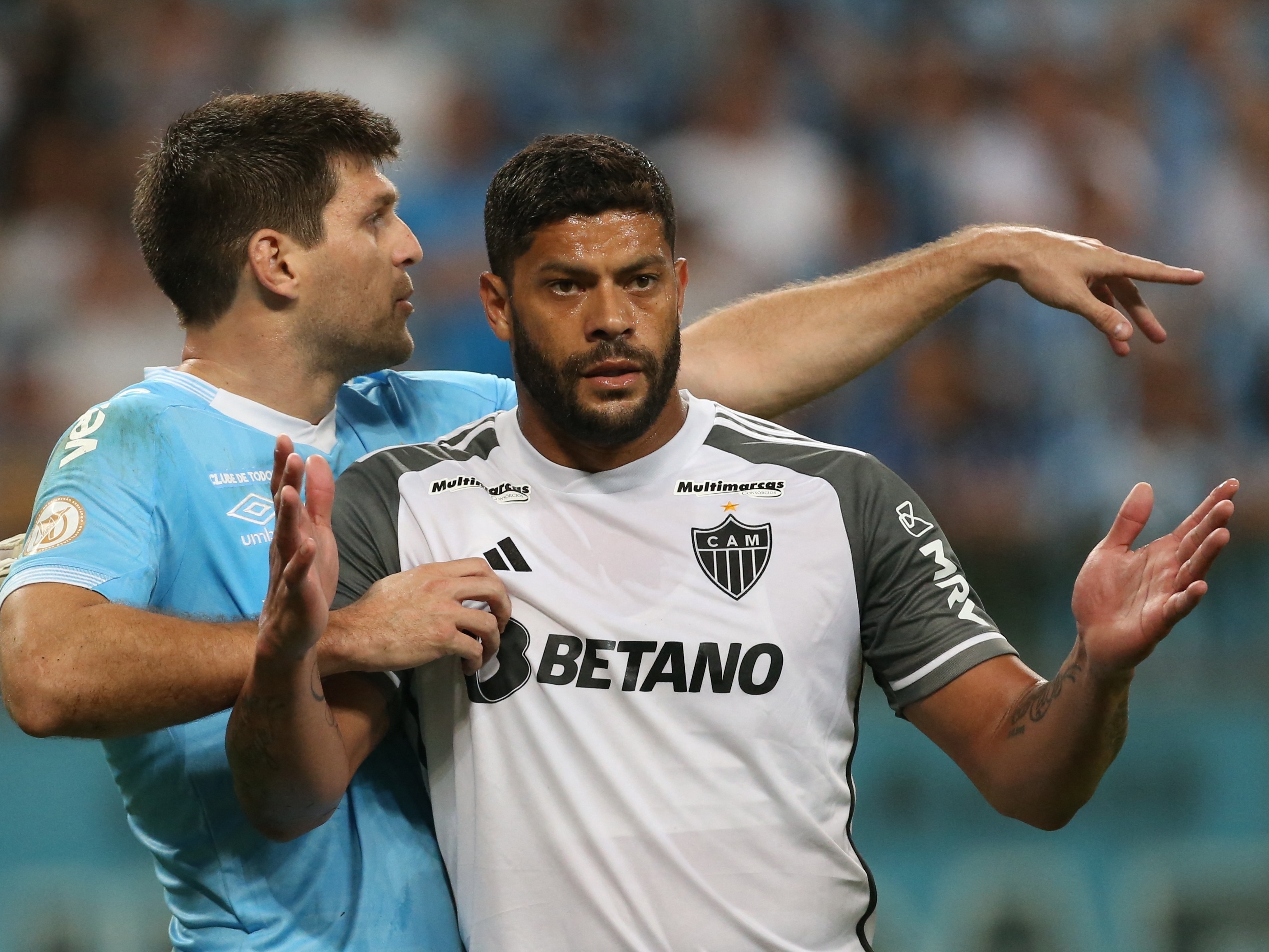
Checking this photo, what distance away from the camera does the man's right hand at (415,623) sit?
2.79 meters

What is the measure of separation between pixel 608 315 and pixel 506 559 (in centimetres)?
52

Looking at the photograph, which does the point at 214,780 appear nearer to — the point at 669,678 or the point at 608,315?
the point at 669,678

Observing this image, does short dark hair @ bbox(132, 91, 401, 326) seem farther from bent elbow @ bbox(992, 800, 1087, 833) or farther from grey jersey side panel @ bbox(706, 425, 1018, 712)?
bent elbow @ bbox(992, 800, 1087, 833)

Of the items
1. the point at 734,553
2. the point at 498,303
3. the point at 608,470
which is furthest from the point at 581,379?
the point at 734,553

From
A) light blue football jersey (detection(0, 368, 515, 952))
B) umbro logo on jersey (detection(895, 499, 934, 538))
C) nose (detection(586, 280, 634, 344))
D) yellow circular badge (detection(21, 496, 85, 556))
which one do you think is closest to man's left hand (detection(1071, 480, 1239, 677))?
umbro logo on jersey (detection(895, 499, 934, 538))

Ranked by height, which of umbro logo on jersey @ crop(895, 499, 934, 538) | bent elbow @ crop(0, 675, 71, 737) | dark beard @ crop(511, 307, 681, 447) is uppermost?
dark beard @ crop(511, 307, 681, 447)

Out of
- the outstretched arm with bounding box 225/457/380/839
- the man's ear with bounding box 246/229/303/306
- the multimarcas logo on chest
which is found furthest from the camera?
the man's ear with bounding box 246/229/303/306

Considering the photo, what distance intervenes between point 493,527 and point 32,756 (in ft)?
10.6

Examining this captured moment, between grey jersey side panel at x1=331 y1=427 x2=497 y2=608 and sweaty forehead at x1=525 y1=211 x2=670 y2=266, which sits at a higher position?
sweaty forehead at x1=525 y1=211 x2=670 y2=266

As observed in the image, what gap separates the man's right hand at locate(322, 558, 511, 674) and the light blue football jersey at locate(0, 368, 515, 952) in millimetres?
375

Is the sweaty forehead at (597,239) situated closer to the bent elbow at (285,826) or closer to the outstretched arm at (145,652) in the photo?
the outstretched arm at (145,652)

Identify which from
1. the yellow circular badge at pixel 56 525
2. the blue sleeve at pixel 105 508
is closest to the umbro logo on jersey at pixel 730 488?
the blue sleeve at pixel 105 508

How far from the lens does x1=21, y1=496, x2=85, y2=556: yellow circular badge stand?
2.93 meters

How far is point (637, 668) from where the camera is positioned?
9.71 feet
